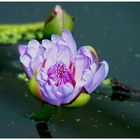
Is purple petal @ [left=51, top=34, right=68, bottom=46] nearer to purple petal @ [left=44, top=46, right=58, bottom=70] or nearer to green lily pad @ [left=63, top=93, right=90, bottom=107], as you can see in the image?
purple petal @ [left=44, top=46, right=58, bottom=70]

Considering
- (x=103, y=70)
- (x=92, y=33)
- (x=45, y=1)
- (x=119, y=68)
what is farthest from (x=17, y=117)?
(x=45, y=1)

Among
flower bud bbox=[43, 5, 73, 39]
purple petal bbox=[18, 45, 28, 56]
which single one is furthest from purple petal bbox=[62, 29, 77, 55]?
flower bud bbox=[43, 5, 73, 39]

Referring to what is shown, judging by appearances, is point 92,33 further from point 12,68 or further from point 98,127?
point 98,127

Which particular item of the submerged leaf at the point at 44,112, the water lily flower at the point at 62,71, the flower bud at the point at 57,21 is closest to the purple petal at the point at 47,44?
the water lily flower at the point at 62,71

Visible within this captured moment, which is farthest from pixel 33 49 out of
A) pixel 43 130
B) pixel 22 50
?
pixel 43 130

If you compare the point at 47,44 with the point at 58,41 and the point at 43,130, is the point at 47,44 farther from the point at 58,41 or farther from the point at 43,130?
the point at 43,130

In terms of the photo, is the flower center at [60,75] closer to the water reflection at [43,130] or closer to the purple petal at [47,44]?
the purple petal at [47,44]

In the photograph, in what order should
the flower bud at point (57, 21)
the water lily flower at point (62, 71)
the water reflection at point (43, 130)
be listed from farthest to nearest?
the flower bud at point (57, 21) < the water reflection at point (43, 130) < the water lily flower at point (62, 71)
